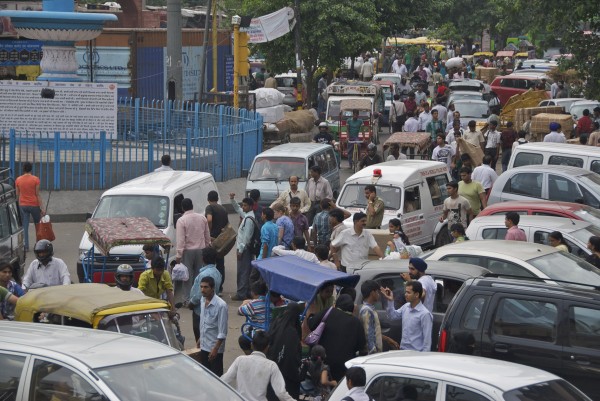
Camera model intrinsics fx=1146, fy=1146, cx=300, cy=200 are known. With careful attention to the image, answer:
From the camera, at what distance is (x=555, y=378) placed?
8297mm

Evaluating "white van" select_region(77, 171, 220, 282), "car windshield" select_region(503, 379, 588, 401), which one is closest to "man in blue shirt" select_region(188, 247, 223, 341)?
"white van" select_region(77, 171, 220, 282)

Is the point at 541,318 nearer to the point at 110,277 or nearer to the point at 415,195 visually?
the point at 110,277

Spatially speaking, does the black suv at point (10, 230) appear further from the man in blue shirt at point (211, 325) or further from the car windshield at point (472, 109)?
the car windshield at point (472, 109)

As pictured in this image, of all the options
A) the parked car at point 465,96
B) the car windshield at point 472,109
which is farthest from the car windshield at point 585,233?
the parked car at point 465,96

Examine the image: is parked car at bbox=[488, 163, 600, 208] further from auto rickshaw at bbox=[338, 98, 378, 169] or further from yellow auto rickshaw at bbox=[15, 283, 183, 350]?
auto rickshaw at bbox=[338, 98, 378, 169]

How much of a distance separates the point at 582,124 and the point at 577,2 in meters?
5.19

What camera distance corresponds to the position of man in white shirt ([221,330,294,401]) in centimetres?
919

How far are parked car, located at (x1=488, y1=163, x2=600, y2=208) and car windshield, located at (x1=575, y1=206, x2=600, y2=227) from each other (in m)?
1.34

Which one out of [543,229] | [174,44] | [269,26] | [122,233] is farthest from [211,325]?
[269,26]

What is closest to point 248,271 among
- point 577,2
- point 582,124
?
point 577,2

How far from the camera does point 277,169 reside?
2112 centimetres

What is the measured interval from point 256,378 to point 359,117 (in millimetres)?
22783

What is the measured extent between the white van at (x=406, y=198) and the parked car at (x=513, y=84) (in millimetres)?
24573

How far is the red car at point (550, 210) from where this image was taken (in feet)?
52.7
